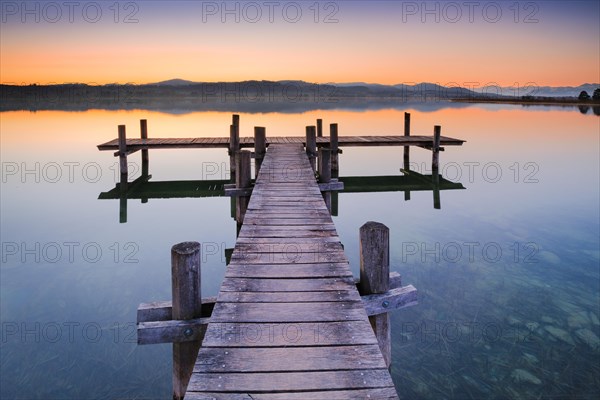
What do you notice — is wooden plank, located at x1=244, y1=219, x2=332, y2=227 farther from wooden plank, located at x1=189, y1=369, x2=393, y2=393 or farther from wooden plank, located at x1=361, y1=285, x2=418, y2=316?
wooden plank, located at x1=189, y1=369, x2=393, y2=393

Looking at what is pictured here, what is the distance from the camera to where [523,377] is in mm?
5789

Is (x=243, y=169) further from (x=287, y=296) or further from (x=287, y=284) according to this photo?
(x=287, y=296)

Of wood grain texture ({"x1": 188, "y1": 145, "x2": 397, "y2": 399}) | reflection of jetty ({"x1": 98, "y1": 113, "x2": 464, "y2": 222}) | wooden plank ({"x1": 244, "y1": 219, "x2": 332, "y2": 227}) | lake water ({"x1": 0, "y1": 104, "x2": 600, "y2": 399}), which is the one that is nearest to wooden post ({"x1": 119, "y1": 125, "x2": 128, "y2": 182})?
reflection of jetty ({"x1": 98, "y1": 113, "x2": 464, "y2": 222})

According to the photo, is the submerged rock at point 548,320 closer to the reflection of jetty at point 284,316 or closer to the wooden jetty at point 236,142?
the reflection of jetty at point 284,316

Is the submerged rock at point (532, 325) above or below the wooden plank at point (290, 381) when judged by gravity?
below

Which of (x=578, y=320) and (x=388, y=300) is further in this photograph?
(x=578, y=320)

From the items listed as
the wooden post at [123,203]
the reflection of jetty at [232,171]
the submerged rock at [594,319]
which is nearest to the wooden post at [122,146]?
the reflection of jetty at [232,171]

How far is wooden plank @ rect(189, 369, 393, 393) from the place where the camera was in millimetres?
2691

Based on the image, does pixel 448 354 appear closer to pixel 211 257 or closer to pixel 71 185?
pixel 211 257

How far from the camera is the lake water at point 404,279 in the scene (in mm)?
6000

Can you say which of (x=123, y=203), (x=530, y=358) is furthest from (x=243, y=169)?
(x=123, y=203)

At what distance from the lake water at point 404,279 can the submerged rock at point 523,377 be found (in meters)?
0.01

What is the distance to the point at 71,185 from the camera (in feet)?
67.8

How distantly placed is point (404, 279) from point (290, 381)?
6.78 metres
